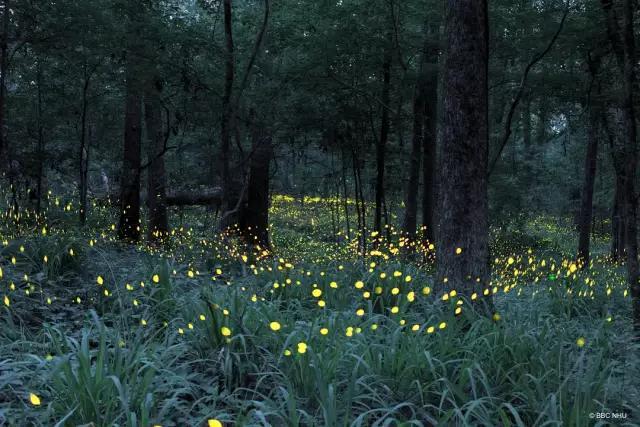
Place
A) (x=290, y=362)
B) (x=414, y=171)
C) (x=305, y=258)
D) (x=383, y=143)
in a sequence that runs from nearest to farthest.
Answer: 1. (x=290, y=362)
2. (x=305, y=258)
3. (x=383, y=143)
4. (x=414, y=171)

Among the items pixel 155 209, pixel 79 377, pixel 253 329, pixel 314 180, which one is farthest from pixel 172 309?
pixel 314 180

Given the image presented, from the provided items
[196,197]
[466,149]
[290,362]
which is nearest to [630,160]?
[466,149]

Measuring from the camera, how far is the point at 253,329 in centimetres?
411

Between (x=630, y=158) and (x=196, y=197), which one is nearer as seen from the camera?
(x=630, y=158)

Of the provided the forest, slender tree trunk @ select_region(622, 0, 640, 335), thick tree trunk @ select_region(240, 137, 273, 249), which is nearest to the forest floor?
the forest

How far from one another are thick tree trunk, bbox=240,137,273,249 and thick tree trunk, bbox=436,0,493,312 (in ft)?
25.9

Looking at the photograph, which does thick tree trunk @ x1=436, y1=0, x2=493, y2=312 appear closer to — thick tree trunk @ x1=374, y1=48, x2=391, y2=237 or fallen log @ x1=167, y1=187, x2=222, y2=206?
thick tree trunk @ x1=374, y1=48, x2=391, y2=237

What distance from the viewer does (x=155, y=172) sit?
40.3 feet

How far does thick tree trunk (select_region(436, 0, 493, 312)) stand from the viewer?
5.18m

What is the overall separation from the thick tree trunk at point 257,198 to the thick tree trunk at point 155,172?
198cm

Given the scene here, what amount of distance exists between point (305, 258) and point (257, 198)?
234 cm

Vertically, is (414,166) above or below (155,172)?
above

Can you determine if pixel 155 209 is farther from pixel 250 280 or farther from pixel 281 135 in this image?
pixel 250 280

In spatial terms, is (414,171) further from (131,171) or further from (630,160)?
(630,160)
